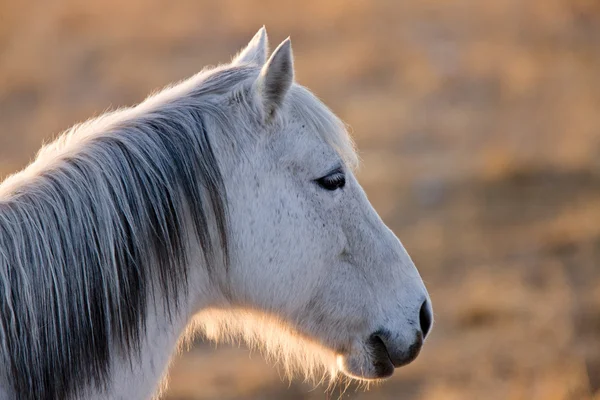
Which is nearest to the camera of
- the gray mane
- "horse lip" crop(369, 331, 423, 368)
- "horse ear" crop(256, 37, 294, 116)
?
the gray mane

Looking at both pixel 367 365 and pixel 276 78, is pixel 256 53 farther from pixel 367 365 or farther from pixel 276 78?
pixel 367 365

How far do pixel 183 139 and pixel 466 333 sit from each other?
5068 mm

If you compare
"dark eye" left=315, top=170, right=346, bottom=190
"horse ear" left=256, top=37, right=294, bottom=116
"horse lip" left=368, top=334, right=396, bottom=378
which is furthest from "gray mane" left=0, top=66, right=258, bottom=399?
"horse lip" left=368, top=334, right=396, bottom=378

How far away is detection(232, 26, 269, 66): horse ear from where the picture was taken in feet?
9.45

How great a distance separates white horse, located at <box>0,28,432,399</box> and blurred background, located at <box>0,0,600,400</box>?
204 cm

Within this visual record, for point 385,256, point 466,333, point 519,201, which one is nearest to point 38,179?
point 385,256

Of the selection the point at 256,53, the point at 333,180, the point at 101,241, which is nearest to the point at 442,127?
the point at 256,53

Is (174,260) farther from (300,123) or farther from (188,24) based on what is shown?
(188,24)

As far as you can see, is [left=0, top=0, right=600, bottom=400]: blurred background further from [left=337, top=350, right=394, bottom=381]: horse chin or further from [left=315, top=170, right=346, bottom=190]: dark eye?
[left=315, top=170, right=346, bottom=190]: dark eye

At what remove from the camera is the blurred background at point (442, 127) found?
6.31 metres

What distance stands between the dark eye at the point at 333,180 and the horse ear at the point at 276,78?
0.88 ft

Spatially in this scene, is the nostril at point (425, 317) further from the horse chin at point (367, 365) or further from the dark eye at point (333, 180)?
the dark eye at point (333, 180)

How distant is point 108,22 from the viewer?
1684cm

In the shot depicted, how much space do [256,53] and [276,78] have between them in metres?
0.48
